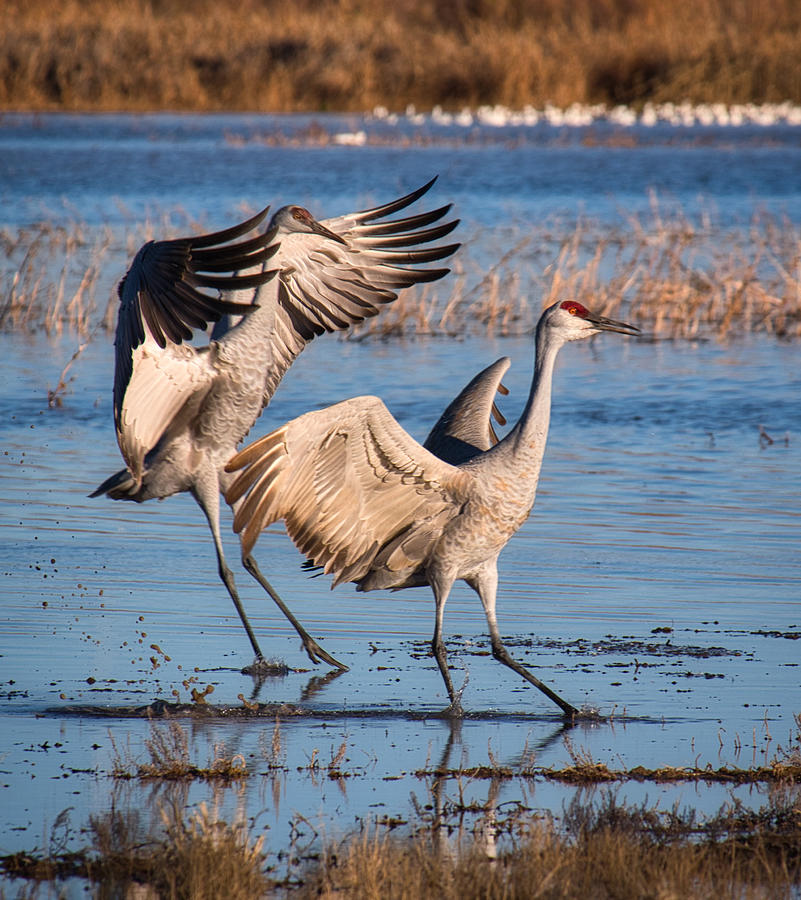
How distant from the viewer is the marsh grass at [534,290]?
1370 cm

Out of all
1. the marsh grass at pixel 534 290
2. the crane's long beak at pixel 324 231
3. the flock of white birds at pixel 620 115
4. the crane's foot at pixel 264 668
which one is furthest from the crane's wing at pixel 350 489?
the flock of white birds at pixel 620 115

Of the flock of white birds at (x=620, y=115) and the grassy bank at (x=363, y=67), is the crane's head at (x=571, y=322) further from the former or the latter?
the grassy bank at (x=363, y=67)

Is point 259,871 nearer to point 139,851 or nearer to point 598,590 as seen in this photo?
point 139,851

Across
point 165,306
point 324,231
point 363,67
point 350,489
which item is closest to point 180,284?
point 165,306

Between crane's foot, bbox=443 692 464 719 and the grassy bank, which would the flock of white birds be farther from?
crane's foot, bbox=443 692 464 719

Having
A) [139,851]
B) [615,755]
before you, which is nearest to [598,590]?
[615,755]

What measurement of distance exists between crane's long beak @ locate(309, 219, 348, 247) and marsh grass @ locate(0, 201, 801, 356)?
5171 millimetres

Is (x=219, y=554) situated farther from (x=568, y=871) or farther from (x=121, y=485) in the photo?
(x=568, y=871)

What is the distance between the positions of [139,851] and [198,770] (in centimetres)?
67

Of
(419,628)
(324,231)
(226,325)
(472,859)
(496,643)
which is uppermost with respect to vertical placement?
(324,231)

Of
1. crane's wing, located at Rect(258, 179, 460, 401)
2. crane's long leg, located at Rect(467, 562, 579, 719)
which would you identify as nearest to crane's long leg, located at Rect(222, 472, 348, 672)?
crane's long leg, located at Rect(467, 562, 579, 719)

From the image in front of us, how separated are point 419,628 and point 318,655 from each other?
2.17 ft

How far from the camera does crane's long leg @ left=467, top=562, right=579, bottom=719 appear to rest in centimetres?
552

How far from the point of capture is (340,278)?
302 inches
